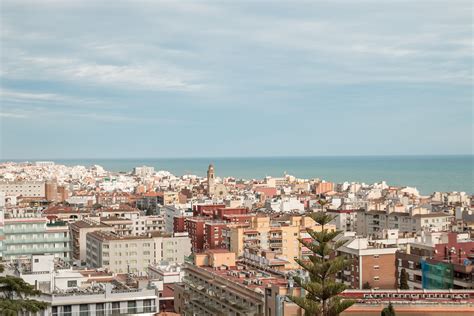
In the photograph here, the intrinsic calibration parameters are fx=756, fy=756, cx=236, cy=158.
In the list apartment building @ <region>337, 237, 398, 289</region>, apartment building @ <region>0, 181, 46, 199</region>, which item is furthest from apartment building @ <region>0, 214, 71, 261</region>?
apartment building @ <region>0, 181, 46, 199</region>

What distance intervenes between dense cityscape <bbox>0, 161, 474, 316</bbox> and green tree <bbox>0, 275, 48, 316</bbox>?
1.11 ft

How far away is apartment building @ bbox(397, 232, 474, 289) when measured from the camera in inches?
856

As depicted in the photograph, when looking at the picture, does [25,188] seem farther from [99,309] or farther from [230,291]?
[99,309]

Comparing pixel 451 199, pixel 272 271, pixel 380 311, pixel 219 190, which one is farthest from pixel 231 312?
pixel 219 190

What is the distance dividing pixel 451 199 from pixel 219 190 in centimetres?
2286

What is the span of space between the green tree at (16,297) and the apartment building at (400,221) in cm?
3030

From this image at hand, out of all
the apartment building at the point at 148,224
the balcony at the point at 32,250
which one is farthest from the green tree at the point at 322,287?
the apartment building at the point at 148,224

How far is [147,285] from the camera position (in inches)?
687

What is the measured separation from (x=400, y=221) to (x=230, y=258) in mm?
18515

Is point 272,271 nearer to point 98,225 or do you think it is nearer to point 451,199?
point 98,225

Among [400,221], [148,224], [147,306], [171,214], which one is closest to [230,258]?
[147,306]

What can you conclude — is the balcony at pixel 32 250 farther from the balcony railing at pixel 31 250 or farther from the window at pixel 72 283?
the window at pixel 72 283

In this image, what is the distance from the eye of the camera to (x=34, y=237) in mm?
31266

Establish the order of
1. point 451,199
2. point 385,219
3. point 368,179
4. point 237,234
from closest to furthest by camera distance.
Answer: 1. point 237,234
2. point 385,219
3. point 451,199
4. point 368,179
